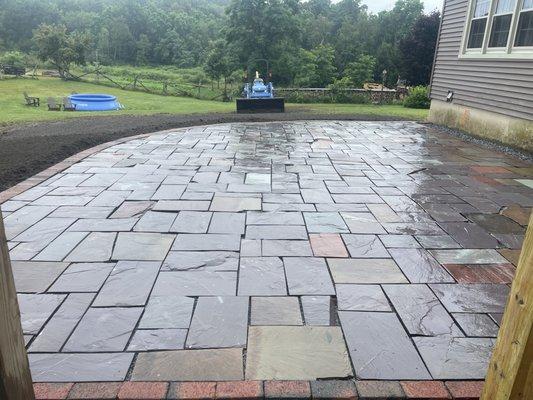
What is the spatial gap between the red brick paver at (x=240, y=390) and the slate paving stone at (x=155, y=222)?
1.82m

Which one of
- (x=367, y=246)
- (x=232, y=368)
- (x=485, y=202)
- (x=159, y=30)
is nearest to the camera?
(x=232, y=368)

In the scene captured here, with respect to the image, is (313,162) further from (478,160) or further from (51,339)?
(51,339)

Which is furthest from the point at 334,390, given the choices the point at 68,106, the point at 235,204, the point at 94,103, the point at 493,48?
the point at 94,103

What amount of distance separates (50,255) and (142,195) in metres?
1.44

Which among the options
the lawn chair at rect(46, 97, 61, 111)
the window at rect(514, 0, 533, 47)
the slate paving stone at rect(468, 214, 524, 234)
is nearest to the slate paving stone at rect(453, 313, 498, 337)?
the slate paving stone at rect(468, 214, 524, 234)

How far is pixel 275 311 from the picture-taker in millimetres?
2271

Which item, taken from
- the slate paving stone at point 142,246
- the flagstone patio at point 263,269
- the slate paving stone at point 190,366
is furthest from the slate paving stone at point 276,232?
the slate paving stone at point 190,366

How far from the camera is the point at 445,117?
31.0 ft

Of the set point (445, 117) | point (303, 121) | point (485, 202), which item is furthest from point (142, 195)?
point (445, 117)

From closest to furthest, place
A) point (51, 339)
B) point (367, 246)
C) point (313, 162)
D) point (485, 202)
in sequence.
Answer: point (51, 339) → point (367, 246) → point (485, 202) → point (313, 162)

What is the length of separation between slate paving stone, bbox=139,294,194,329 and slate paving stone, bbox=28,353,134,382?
258mm

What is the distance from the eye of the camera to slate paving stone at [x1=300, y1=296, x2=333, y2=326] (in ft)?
7.16

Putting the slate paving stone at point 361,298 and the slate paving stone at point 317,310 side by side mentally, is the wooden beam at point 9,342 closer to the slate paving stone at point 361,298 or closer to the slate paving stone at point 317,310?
the slate paving stone at point 317,310

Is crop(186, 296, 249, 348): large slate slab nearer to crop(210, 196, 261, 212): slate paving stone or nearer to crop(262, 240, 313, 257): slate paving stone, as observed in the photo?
crop(262, 240, 313, 257): slate paving stone
